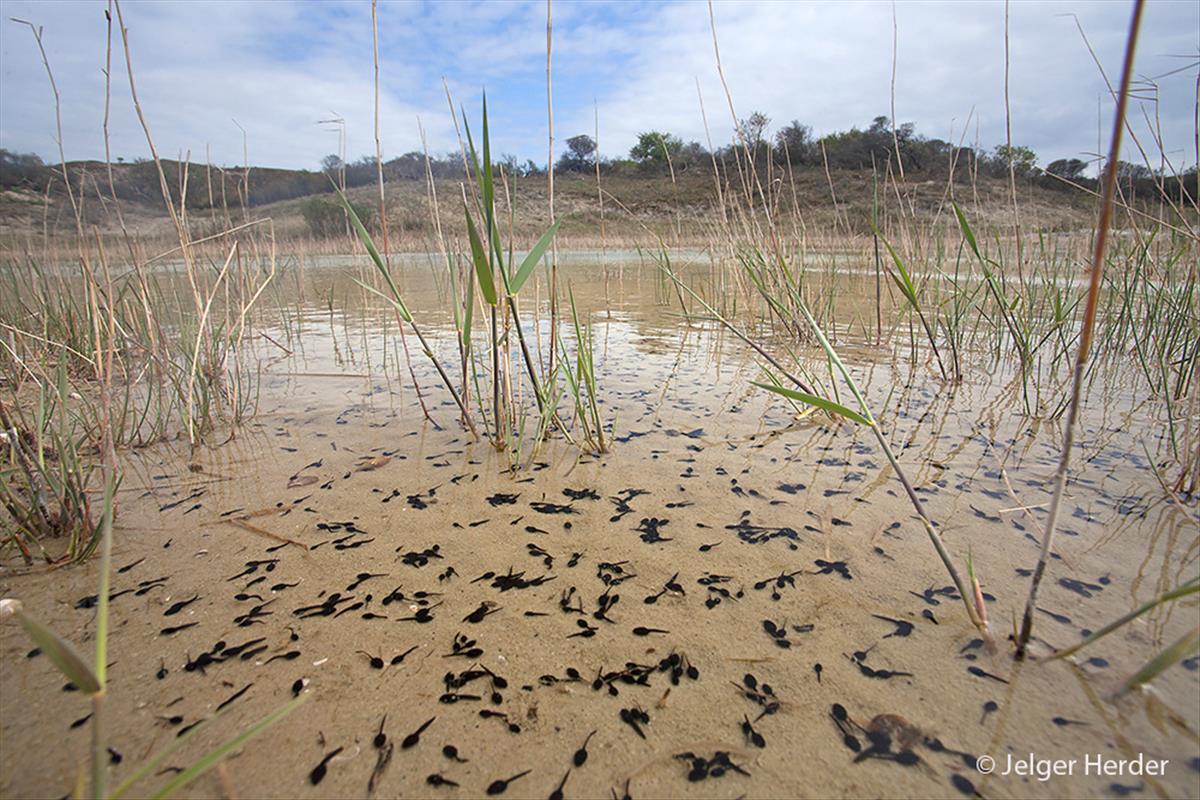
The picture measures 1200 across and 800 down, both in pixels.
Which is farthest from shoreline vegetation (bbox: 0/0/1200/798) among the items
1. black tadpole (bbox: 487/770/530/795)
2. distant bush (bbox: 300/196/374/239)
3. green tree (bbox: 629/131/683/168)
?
green tree (bbox: 629/131/683/168)

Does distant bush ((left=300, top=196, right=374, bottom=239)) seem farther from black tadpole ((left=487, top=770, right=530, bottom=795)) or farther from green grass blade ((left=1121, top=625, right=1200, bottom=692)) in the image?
green grass blade ((left=1121, top=625, right=1200, bottom=692))

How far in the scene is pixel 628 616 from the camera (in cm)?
121

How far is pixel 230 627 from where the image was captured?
1174mm

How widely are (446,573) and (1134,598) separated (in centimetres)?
153

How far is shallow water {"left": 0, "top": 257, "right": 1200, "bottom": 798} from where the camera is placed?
34.5 inches

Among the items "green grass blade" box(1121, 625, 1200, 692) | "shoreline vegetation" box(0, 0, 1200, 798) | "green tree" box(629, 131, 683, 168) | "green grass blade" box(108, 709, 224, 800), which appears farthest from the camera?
"green tree" box(629, 131, 683, 168)

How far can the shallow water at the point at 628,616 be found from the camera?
88 centimetres

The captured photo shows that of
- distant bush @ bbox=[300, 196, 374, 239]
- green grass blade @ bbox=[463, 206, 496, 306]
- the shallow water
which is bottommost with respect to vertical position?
the shallow water

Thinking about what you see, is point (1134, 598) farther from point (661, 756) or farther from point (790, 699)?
point (661, 756)

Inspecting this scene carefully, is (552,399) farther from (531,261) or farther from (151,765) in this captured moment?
(151,765)

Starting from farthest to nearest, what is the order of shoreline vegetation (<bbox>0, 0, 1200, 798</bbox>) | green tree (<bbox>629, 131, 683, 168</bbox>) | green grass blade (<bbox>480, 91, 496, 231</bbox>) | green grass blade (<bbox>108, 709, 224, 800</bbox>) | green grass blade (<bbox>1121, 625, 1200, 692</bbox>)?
green tree (<bbox>629, 131, 683, 168</bbox>) → green grass blade (<bbox>480, 91, 496, 231</bbox>) → shoreline vegetation (<bbox>0, 0, 1200, 798</bbox>) → green grass blade (<bbox>1121, 625, 1200, 692</bbox>) → green grass blade (<bbox>108, 709, 224, 800</bbox>)

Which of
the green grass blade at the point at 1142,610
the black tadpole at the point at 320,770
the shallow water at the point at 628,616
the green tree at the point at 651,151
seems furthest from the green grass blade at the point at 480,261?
the green tree at the point at 651,151

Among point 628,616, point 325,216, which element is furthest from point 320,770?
point 325,216

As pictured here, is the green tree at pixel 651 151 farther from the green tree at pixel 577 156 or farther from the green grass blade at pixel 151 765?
the green grass blade at pixel 151 765
